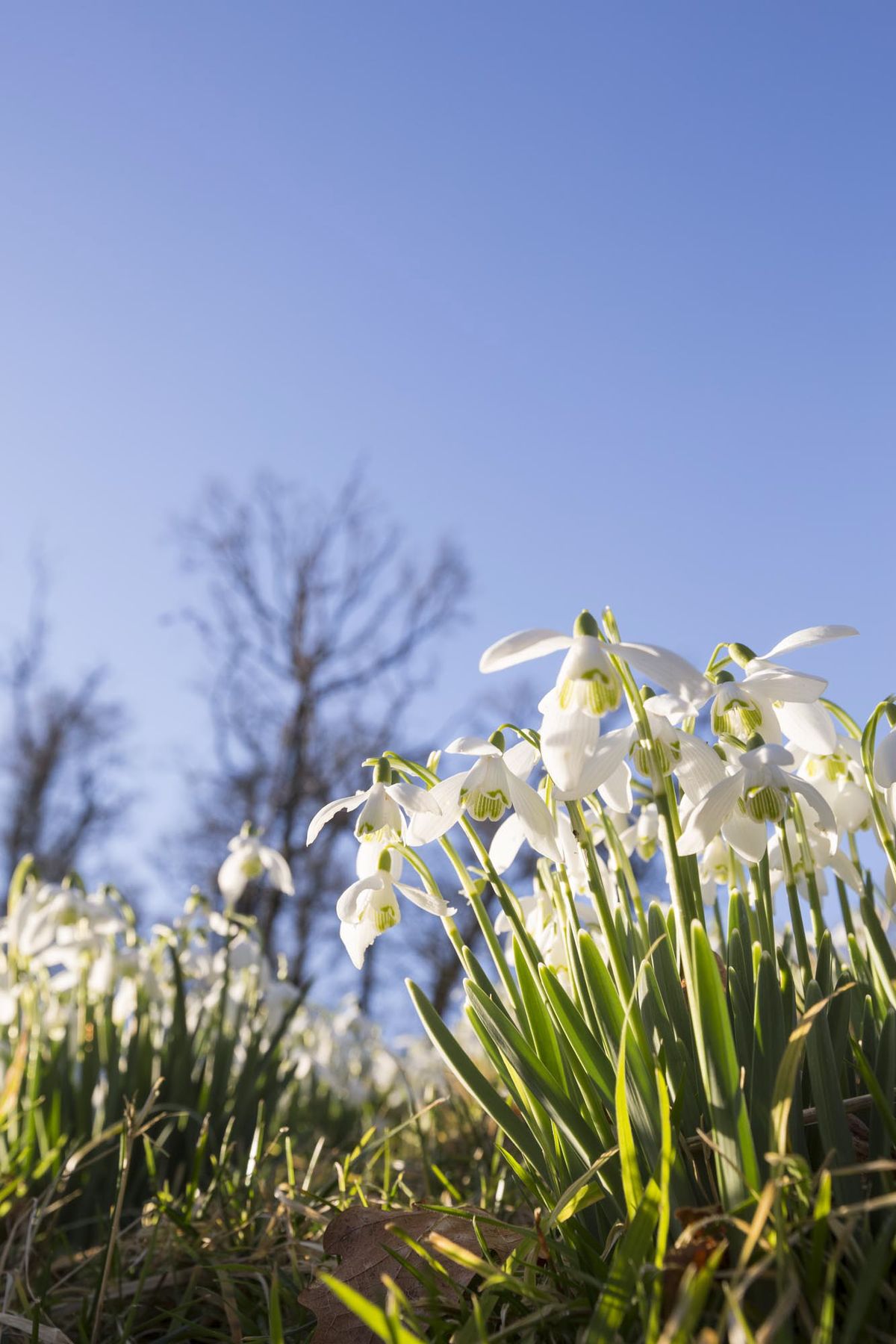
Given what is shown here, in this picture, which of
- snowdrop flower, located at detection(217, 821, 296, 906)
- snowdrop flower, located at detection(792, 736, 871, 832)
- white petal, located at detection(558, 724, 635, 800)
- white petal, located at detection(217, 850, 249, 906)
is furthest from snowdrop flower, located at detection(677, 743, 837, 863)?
white petal, located at detection(217, 850, 249, 906)

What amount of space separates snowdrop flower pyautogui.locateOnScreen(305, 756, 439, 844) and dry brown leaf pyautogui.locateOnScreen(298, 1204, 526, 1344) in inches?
20.2

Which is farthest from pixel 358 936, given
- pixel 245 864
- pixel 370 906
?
pixel 245 864

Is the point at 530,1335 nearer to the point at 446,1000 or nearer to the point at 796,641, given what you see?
the point at 796,641

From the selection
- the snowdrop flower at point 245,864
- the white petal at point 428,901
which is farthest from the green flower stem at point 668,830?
the snowdrop flower at point 245,864

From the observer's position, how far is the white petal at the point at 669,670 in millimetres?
1055

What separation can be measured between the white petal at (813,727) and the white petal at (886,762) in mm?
65

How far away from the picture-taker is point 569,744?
3.71 ft

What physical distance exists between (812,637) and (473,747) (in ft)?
1.56

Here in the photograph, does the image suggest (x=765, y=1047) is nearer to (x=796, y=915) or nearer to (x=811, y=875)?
(x=796, y=915)

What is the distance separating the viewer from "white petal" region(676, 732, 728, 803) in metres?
1.17

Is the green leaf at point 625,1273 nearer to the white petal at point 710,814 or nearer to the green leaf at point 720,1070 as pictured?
the green leaf at point 720,1070

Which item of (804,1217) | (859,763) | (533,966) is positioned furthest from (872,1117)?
(859,763)

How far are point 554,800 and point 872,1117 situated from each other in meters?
0.55

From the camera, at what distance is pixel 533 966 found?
1.30 m
